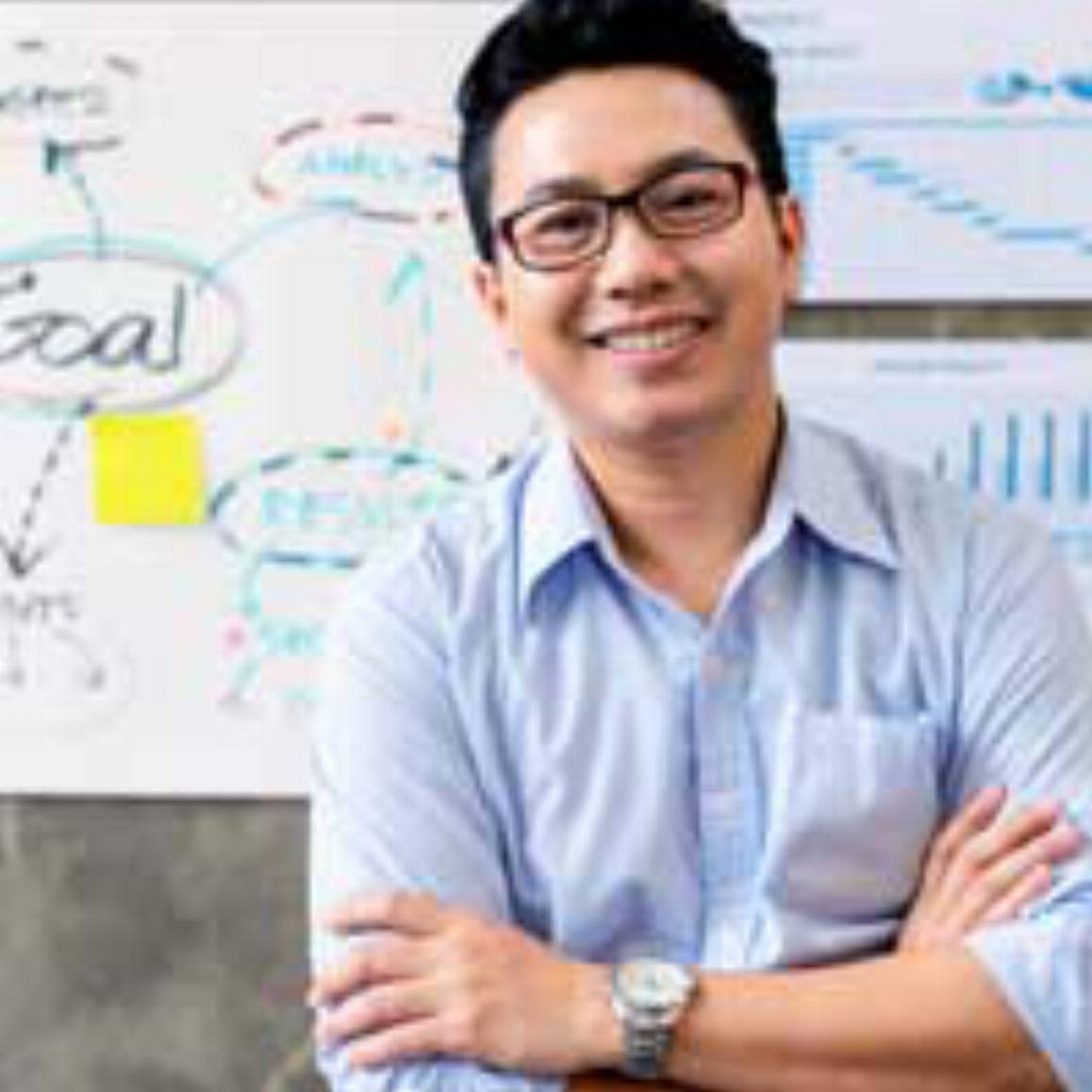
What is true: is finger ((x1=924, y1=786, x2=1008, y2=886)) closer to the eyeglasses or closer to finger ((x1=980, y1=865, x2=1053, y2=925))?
finger ((x1=980, y1=865, x2=1053, y2=925))

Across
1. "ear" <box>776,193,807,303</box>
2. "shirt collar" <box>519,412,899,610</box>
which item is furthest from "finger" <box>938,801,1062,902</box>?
"ear" <box>776,193,807,303</box>

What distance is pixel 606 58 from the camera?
3.79 feet

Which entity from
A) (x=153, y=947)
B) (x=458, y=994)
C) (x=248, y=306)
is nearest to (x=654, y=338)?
(x=458, y=994)

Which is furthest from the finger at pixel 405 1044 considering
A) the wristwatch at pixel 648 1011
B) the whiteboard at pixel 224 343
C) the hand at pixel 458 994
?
the whiteboard at pixel 224 343

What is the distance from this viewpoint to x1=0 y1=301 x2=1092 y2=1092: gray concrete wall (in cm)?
171

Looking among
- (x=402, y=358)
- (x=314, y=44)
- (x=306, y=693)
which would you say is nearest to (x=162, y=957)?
(x=306, y=693)

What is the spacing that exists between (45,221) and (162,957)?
0.78m

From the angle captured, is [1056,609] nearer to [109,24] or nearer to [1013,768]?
[1013,768]

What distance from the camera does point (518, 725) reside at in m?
1.20

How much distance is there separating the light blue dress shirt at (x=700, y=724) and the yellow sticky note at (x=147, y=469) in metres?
0.47

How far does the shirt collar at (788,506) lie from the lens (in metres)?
1.22

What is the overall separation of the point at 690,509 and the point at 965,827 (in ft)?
1.02

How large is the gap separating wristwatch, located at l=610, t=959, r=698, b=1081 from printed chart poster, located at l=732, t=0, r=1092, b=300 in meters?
0.74

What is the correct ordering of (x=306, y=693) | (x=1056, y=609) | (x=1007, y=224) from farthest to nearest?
(x=306, y=693) < (x=1007, y=224) < (x=1056, y=609)
